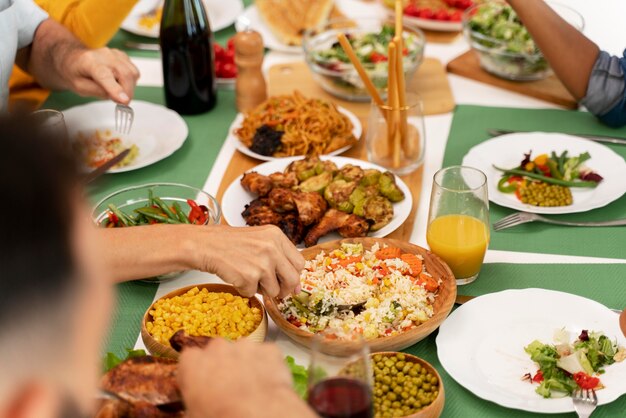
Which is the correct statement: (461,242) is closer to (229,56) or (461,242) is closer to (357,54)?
(357,54)

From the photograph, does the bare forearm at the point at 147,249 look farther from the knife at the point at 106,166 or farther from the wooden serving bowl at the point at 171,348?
the knife at the point at 106,166

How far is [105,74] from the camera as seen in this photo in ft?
8.42

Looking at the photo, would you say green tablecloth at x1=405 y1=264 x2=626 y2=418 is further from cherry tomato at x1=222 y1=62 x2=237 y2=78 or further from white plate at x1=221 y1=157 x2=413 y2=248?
cherry tomato at x1=222 y1=62 x2=237 y2=78

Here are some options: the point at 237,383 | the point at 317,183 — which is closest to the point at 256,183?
the point at 317,183

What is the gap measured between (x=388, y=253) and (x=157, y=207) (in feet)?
2.14

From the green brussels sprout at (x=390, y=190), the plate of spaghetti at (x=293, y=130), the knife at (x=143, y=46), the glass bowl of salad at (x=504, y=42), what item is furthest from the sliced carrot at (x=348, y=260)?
the knife at (x=143, y=46)

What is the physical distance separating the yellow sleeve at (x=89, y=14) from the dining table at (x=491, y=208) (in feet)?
0.76

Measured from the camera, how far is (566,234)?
7.46ft

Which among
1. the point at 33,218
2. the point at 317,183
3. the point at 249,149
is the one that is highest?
the point at 33,218

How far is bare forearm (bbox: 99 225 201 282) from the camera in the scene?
177 centimetres

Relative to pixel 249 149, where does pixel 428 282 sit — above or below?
above

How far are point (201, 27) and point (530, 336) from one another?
62.4 inches

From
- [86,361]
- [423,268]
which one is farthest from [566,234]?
[86,361]

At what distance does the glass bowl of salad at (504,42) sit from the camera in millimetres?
3049
